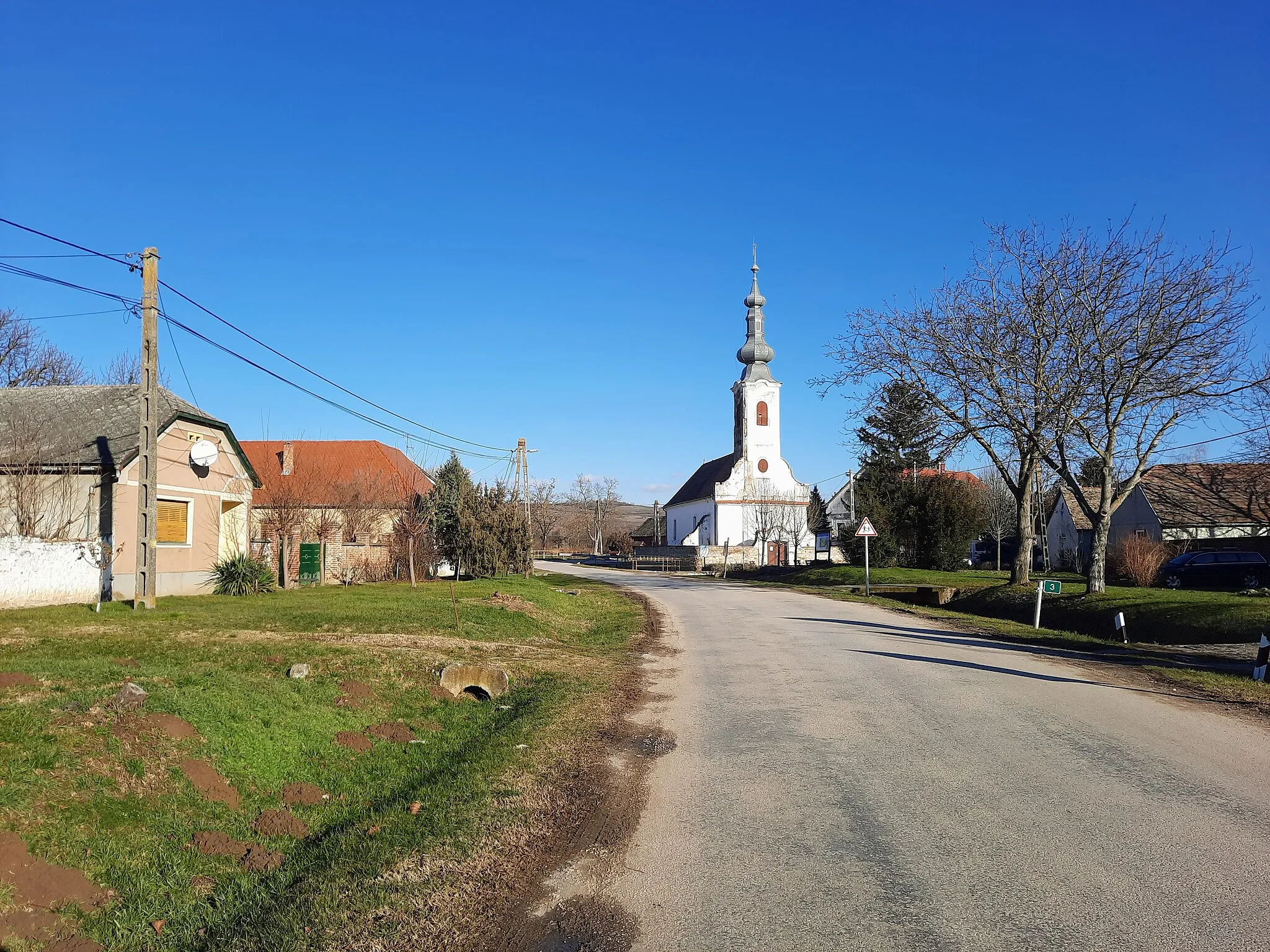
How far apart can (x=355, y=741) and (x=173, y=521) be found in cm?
1673

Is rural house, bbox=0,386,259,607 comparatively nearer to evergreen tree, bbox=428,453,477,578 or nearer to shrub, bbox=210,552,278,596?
shrub, bbox=210,552,278,596

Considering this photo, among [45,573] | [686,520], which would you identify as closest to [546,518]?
[686,520]

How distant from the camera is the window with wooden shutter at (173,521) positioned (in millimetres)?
22234

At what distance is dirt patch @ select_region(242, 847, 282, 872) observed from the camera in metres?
5.75

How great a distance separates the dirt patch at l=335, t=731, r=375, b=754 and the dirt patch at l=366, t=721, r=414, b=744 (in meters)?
0.21

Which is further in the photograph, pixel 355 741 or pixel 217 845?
pixel 355 741

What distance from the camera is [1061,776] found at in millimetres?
7293

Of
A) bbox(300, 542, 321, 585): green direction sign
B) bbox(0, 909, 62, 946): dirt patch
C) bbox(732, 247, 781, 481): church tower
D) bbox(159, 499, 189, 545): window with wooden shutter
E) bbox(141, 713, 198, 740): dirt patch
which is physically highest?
bbox(732, 247, 781, 481): church tower

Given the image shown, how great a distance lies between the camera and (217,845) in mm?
5930

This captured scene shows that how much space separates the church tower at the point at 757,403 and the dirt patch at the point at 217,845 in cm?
6806

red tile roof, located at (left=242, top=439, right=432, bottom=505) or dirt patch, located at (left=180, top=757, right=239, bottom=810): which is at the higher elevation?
red tile roof, located at (left=242, top=439, right=432, bottom=505)

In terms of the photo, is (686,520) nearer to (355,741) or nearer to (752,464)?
(752,464)

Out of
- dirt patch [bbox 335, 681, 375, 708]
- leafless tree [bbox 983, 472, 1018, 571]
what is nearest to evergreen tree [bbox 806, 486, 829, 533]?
leafless tree [bbox 983, 472, 1018, 571]

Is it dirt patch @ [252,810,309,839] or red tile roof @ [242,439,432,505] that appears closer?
dirt patch @ [252,810,309,839]
